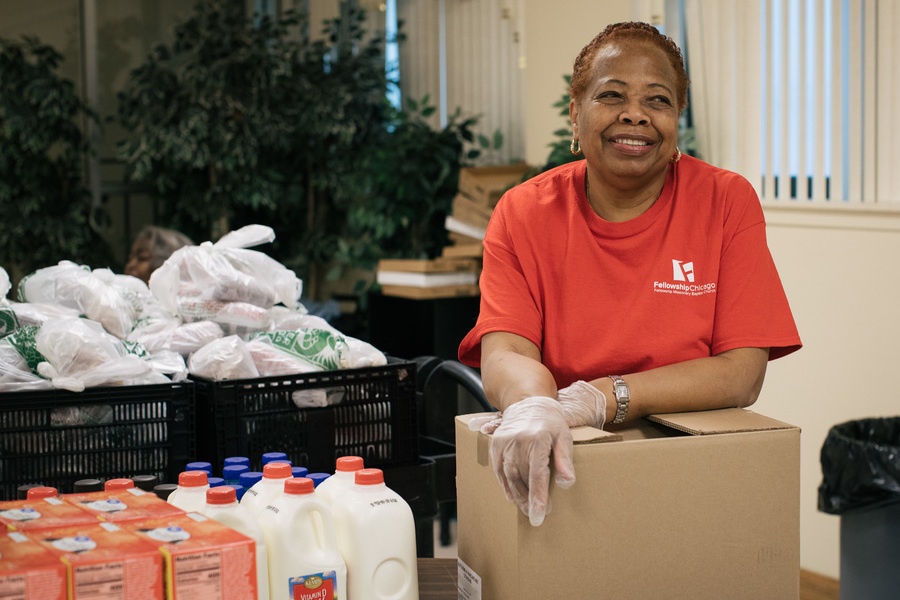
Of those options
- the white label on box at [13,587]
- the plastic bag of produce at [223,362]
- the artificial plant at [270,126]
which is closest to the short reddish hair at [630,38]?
the plastic bag of produce at [223,362]

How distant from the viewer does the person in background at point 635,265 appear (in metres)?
1.46

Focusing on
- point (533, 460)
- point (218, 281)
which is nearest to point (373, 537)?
point (533, 460)

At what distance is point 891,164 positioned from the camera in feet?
9.93

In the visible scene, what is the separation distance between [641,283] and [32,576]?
3.14 feet

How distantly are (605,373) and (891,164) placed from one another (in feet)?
6.54

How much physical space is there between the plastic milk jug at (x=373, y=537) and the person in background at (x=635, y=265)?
1.11 ft

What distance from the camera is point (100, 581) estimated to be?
0.90 m

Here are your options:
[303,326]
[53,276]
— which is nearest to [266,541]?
[303,326]

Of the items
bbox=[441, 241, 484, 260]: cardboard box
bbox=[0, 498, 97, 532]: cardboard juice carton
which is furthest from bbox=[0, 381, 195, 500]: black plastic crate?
bbox=[441, 241, 484, 260]: cardboard box

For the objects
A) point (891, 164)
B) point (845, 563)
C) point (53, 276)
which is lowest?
point (845, 563)

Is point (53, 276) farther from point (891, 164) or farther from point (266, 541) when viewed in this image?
point (891, 164)

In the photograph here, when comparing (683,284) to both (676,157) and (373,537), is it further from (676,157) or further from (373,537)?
(373,537)

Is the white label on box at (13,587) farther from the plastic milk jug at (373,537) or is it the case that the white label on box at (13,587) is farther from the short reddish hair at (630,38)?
the short reddish hair at (630,38)

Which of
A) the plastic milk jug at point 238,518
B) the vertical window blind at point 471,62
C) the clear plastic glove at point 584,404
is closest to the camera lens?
the plastic milk jug at point 238,518
